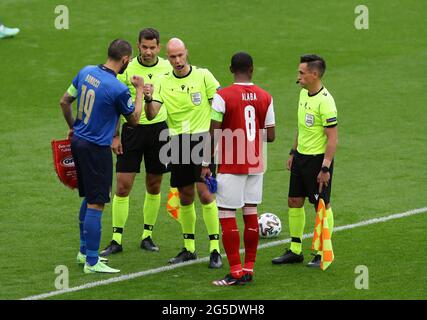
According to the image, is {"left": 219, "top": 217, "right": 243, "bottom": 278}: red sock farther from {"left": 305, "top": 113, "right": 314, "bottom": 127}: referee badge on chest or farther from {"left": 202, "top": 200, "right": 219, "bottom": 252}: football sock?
{"left": 305, "top": 113, "right": 314, "bottom": 127}: referee badge on chest

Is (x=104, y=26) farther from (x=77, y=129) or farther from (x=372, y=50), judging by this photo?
(x=77, y=129)

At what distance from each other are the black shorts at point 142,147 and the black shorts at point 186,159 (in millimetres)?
511

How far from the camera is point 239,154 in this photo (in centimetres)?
1114

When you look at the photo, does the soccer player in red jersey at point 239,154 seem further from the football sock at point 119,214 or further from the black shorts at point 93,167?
the football sock at point 119,214

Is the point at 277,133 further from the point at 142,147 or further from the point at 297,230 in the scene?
the point at 297,230

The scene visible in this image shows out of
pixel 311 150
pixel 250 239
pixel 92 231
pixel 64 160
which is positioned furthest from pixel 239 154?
pixel 64 160

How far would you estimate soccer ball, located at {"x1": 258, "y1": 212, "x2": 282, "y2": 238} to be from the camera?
43.4 feet

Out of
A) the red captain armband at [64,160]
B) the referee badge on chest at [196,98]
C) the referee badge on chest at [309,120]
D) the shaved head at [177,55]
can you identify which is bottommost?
the red captain armband at [64,160]

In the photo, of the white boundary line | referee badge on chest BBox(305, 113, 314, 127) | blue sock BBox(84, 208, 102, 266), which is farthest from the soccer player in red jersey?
blue sock BBox(84, 208, 102, 266)

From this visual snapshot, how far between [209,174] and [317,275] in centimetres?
164

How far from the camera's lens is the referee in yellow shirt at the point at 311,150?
11648mm

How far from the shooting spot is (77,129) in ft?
38.2

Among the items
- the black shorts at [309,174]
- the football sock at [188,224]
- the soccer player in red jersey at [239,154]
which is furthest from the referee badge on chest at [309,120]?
the football sock at [188,224]

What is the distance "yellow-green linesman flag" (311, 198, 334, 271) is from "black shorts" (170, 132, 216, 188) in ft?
4.76
